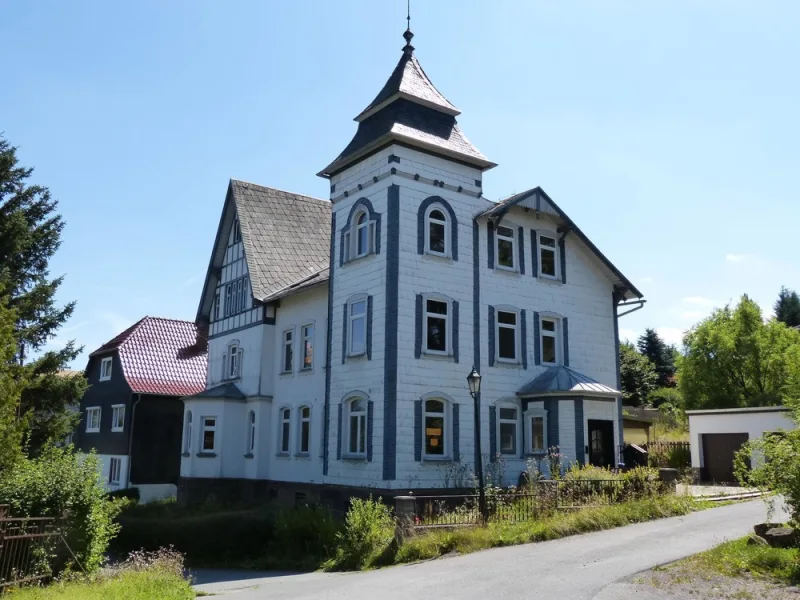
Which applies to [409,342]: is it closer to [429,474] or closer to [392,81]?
[429,474]

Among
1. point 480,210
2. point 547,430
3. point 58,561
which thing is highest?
point 480,210

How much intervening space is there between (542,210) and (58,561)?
59.7 feet

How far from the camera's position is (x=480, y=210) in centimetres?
2431

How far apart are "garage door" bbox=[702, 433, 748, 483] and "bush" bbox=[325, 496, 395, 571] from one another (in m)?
16.3

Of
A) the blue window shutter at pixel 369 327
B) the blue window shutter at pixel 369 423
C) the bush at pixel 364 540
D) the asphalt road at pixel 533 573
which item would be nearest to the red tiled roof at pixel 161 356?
the blue window shutter at pixel 369 327

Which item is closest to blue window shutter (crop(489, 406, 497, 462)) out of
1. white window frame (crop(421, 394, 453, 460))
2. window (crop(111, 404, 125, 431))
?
white window frame (crop(421, 394, 453, 460))

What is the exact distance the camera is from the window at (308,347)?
2618 cm

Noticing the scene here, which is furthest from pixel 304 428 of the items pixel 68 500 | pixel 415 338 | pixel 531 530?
pixel 68 500

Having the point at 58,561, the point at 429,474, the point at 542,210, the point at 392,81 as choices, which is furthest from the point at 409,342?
the point at 58,561

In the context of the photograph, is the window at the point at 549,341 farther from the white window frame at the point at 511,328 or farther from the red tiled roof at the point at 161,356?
the red tiled roof at the point at 161,356

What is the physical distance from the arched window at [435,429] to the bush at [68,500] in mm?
9864

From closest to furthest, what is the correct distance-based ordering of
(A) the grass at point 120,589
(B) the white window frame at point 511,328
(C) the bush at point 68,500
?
1. (A) the grass at point 120,589
2. (C) the bush at point 68,500
3. (B) the white window frame at point 511,328

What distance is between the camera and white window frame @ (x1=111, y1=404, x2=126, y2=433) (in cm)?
3597

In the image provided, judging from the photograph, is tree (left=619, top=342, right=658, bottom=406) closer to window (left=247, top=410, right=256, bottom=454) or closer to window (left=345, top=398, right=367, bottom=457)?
window (left=247, top=410, right=256, bottom=454)
